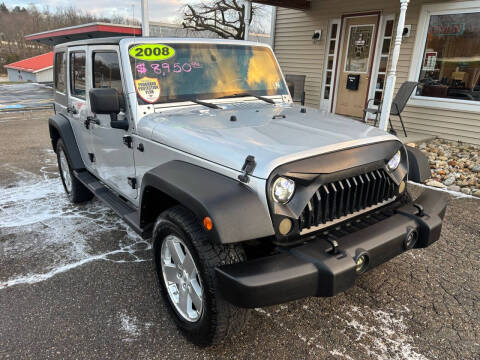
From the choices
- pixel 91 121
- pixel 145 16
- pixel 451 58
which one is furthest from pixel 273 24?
pixel 91 121

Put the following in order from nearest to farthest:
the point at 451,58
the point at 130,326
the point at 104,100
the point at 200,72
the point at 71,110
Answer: the point at 130,326 → the point at 104,100 → the point at 200,72 → the point at 71,110 → the point at 451,58

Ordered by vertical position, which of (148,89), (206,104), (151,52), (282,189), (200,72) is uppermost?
(151,52)

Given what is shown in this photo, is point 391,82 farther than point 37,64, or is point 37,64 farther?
point 37,64

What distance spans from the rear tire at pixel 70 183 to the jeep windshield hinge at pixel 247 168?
2.99 m

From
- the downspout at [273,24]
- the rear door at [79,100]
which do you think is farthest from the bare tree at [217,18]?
the rear door at [79,100]

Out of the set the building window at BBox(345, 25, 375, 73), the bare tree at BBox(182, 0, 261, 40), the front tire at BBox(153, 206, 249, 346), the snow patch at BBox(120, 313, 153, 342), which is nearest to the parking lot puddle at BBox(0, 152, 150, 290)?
the snow patch at BBox(120, 313, 153, 342)

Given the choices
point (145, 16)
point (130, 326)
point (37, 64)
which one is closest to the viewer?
point (130, 326)

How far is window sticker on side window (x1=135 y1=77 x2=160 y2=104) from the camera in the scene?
9.19ft

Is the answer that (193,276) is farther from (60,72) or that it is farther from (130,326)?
(60,72)

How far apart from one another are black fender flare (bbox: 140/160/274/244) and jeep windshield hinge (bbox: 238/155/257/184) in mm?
39

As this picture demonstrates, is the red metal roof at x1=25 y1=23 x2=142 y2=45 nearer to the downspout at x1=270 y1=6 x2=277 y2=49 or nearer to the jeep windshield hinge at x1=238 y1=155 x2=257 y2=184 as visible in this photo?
the downspout at x1=270 y1=6 x2=277 y2=49

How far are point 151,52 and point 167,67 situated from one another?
0.17 m

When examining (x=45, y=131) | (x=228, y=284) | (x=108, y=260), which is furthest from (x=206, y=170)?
(x=45, y=131)

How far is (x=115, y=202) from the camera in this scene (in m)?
3.34
